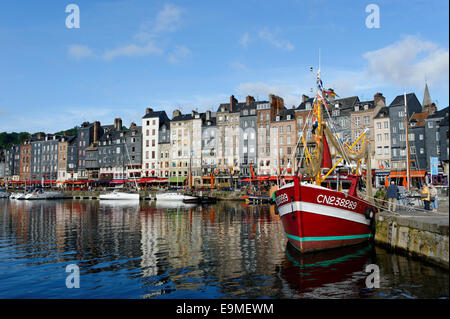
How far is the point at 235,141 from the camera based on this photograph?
3666 inches

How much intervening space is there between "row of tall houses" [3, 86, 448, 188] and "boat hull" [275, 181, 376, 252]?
35.3m

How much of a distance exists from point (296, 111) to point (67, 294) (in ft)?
253

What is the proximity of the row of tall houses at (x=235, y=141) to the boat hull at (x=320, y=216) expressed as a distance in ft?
116

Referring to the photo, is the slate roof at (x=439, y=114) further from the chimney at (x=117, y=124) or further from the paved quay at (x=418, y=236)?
the chimney at (x=117, y=124)

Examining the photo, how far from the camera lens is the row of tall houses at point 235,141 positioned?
7206cm

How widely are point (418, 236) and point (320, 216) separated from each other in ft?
15.3

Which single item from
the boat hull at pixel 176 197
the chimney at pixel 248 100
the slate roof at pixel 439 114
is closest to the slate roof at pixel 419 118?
the slate roof at pixel 439 114

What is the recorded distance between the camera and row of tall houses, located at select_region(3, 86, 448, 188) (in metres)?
72.1

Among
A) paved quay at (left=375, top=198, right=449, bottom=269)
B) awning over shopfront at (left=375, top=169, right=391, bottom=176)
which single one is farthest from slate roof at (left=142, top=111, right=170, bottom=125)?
paved quay at (left=375, top=198, right=449, bottom=269)

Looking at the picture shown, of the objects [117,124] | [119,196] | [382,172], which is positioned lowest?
[119,196]

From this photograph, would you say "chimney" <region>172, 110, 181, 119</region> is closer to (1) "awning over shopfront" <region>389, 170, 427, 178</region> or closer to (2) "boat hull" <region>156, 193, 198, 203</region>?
(2) "boat hull" <region>156, 193, 198, 203</region>

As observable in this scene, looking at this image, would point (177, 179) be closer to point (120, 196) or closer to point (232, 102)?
point (120, 196)

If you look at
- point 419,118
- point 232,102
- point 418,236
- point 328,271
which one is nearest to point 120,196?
point 232,102
